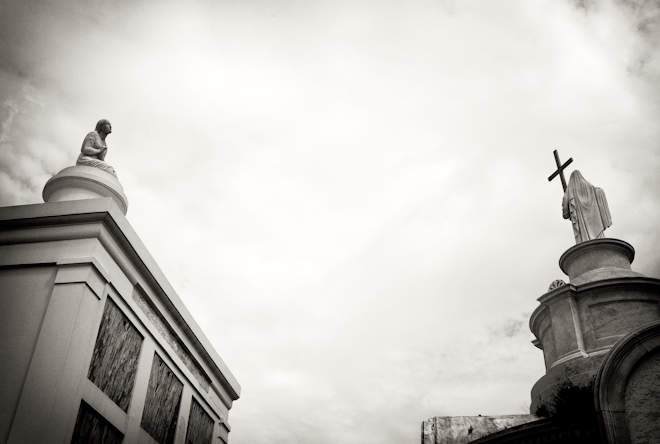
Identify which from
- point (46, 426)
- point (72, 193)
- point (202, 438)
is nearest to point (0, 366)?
point (46, 426)

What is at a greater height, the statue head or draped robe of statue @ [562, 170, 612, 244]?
draped robe of statue @ [562, 170, 612, 244]

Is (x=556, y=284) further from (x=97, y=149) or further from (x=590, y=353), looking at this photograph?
(x=97, y=149)

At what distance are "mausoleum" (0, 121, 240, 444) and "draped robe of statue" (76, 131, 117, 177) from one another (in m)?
0.05

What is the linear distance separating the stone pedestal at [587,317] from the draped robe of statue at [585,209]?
1226 mm

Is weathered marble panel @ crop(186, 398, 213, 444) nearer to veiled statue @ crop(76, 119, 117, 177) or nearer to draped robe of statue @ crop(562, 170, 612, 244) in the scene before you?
veiled statue @ crop(76, 119, 117, 177)

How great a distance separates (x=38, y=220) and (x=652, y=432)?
33.6 feet

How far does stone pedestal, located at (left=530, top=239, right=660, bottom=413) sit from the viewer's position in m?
13.8

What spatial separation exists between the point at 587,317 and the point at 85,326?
38.0 ft

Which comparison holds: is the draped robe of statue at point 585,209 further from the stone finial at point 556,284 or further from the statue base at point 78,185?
the statue base at point 78,185

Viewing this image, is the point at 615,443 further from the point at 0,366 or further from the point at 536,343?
the point at 0,366

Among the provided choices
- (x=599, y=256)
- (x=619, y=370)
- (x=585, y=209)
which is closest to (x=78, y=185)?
(x=619, y=370)

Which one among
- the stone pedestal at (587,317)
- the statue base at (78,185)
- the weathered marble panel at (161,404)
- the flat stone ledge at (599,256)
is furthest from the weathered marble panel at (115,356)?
the flat stone ledge at (599,256)

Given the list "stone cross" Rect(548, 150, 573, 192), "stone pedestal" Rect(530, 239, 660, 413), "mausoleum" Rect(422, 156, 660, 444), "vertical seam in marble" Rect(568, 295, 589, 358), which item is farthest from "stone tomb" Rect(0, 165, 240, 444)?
"stone cross" Rect(548, 150, 573, 192)

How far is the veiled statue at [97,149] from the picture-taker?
11.7m
